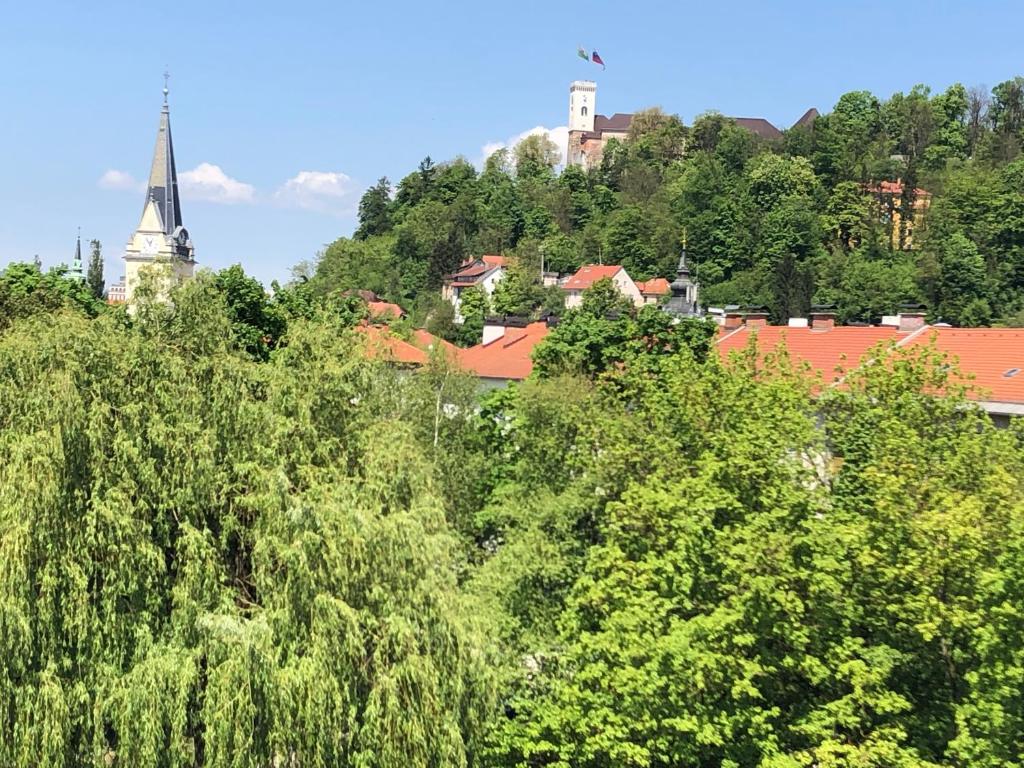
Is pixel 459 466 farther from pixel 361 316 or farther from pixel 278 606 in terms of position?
pixel 278 606

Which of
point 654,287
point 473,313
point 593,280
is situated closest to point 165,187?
point 473,313

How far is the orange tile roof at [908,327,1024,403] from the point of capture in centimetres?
2431

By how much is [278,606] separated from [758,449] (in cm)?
725

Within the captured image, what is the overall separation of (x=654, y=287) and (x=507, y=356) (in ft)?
186

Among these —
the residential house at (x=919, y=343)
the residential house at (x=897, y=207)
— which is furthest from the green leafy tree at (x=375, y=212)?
the residential house at (x=919, y=343)

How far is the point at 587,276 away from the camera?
93.8m

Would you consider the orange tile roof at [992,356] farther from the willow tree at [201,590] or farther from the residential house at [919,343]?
the willow tree at [201,590]

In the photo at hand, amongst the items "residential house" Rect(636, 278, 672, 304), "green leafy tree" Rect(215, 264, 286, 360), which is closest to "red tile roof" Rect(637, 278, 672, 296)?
"residential house" Rect(636, 278, 672, 304)

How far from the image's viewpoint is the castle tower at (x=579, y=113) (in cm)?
15462

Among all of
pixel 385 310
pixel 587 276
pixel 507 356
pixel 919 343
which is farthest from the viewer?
pixel 587 276

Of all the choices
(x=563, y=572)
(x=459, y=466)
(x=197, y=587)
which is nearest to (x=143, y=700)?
(x=197, y=587)

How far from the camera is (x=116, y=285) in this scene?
96.6 meters

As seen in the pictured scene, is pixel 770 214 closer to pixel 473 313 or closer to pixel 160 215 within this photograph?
pixel 473 313

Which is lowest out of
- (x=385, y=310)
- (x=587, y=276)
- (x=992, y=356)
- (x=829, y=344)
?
(x=992, y=356)
